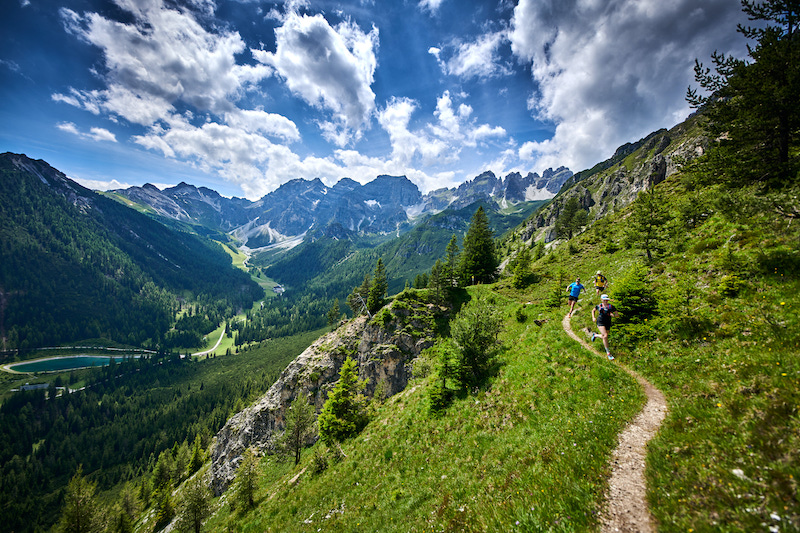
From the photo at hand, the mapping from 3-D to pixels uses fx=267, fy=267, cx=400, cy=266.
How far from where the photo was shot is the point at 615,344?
16.1m

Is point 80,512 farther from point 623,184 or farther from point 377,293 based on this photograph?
point 623,184

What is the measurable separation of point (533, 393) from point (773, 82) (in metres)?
21.8

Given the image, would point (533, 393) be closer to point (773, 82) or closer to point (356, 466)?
point (356, 466)

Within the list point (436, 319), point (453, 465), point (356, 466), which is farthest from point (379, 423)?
point (436, 319)

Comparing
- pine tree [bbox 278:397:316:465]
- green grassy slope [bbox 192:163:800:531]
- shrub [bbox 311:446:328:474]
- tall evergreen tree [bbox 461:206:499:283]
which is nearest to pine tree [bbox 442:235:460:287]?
tall evergreen tree [bbox 461:206:499:283]

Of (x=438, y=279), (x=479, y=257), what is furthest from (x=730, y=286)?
(x=479, y=257)

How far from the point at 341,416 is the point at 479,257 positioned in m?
37.7

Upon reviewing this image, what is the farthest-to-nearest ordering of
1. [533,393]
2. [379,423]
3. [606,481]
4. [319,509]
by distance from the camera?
[379,423] → [319,509] → [533,393] → [606,481]

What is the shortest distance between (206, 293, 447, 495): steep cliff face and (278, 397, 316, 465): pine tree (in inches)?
309

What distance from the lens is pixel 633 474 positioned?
8.09m

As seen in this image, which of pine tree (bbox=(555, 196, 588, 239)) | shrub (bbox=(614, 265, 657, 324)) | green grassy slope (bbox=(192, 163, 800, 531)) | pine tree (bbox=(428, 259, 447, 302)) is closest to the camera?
green grassy slope (bbox=(192, 163, 800, 531))

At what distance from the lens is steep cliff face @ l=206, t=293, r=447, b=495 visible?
46.9 meters

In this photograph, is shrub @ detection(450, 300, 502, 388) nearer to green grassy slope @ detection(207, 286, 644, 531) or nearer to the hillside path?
green grassy slope @ detection(207, 286, 644, 531)

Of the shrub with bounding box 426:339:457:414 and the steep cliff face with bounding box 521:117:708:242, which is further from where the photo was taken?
the steep cliff face with bounding box 521:117:708:242
